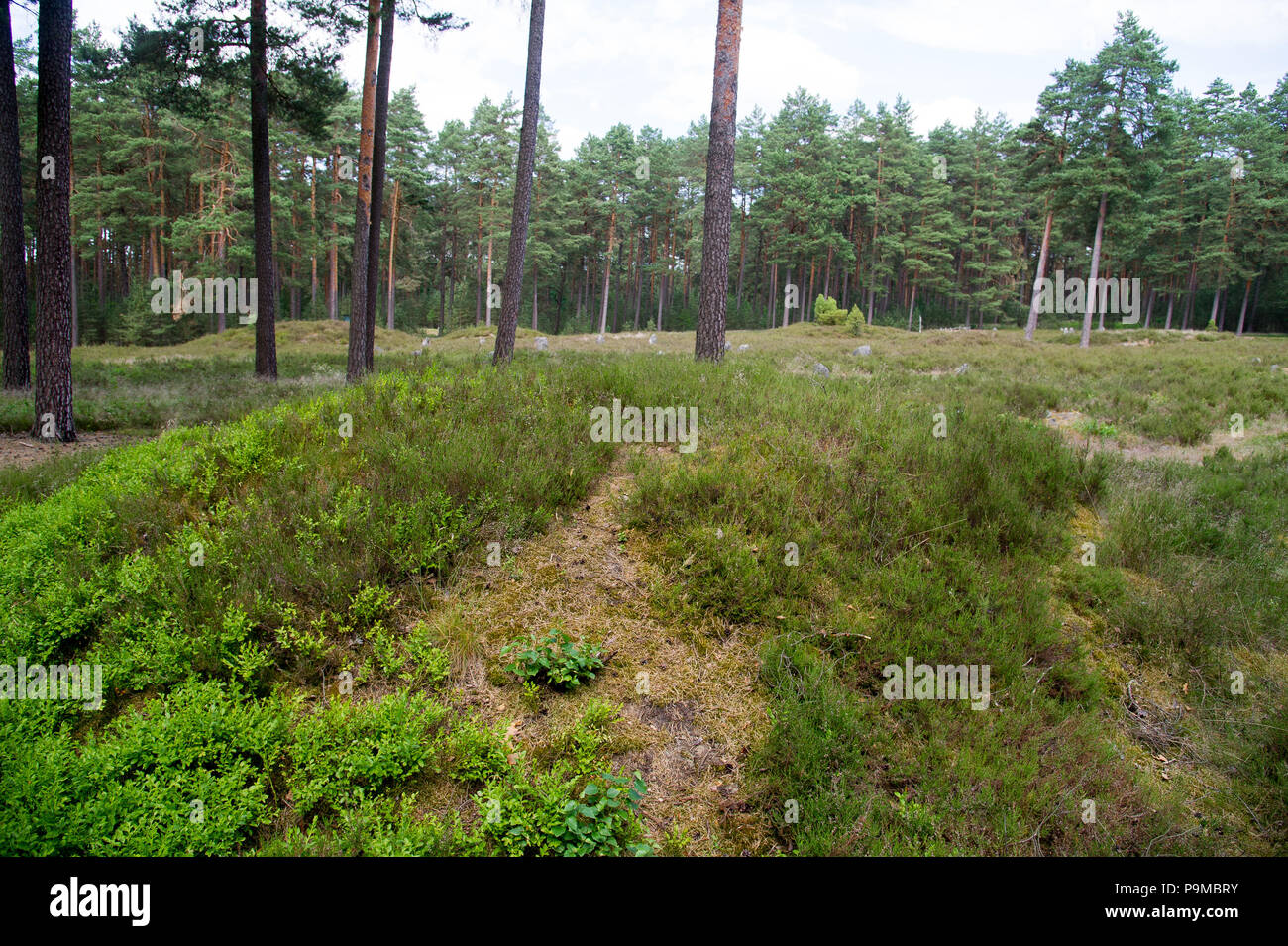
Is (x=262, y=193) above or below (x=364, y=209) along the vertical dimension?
above

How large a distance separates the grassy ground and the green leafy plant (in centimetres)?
4

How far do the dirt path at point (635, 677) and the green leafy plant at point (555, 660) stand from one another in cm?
8

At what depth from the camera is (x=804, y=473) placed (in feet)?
19.4

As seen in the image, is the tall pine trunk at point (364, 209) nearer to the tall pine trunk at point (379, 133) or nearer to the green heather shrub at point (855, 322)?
the tall pine trunk at point (379, 133)

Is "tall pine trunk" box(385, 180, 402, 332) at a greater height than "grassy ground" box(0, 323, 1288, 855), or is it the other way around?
"tall pine trunk" box(385, 180, 402, 332)

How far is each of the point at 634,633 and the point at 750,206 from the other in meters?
55.1

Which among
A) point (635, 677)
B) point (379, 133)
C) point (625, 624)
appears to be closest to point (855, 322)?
point (379, 133)

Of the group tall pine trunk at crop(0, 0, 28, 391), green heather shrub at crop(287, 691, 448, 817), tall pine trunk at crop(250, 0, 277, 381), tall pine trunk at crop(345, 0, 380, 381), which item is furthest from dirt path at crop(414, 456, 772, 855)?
tall pine trunk at crop(250, 0, 277, 381)

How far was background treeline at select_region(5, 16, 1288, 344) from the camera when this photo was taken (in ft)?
109

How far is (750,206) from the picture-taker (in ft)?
173

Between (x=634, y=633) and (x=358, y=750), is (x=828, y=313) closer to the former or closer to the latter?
(x=634, y=633)

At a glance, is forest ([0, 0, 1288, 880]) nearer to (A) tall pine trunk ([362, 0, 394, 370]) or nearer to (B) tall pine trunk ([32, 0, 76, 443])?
(B) tall pine trunk ([32, 0, 76, 443])
